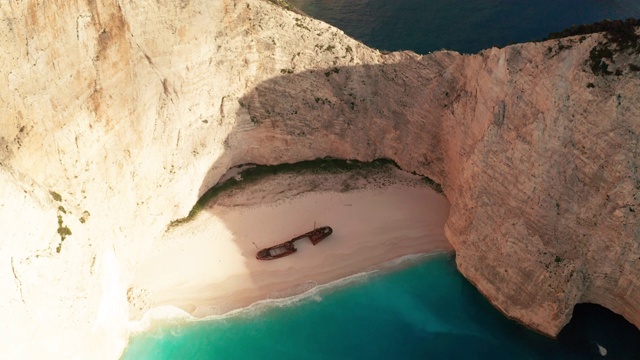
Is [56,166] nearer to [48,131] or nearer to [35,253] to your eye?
[48,131]

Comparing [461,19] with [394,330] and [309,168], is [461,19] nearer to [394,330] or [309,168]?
[309,168]

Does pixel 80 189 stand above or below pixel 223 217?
above

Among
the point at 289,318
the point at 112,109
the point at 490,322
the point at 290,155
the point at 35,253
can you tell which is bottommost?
the point at 490,322

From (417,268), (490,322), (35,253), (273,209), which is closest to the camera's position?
(35,253)

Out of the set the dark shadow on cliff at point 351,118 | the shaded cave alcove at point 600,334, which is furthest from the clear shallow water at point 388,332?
the dark shadow on cliff at point 351,118

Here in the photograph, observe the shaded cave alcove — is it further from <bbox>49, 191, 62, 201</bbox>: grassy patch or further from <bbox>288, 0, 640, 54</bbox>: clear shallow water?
<bbox>49, 191, 62, 201</bbox>: grassy patch

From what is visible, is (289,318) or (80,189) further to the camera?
(289,318)

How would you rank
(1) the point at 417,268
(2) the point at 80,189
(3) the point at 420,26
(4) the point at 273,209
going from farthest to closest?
1. (3) the point at 420,26
2. (4) the point at 273,209
3. (1) the point at 417,268
4. (2) the point at 80,189

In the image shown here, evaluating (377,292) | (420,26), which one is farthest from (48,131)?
(420,26)
